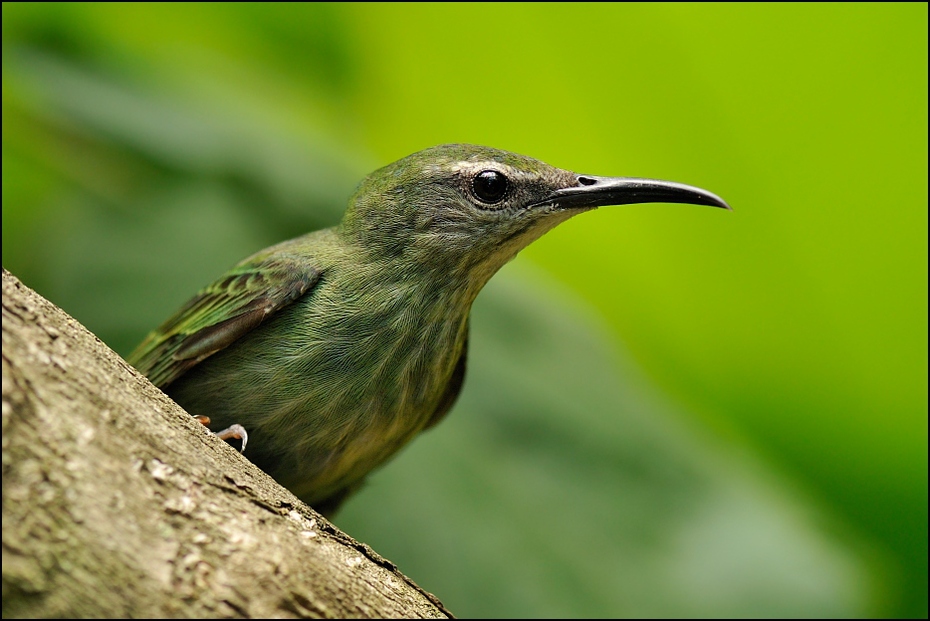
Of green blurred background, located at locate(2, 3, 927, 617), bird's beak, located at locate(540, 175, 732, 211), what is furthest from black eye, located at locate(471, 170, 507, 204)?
green blurred background, located at locate(2, 3, 927, 617)

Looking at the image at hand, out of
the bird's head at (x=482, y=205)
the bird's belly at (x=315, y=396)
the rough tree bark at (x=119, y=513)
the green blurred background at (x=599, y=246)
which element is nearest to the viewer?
the rough tree bark at (x=119, y=513)

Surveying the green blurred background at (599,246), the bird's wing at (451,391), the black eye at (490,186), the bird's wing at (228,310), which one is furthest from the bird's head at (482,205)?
the green blurred background at (599,246)

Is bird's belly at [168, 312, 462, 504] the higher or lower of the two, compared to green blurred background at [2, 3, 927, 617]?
lower

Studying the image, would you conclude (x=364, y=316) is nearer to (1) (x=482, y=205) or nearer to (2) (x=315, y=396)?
(2) (x=315, y=396)

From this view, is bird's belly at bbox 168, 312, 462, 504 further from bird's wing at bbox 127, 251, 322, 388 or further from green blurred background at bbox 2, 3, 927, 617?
green blurred background at bbox 2, 3, 927, 617

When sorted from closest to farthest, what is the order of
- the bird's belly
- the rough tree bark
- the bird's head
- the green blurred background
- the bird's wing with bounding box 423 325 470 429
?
1. the rough tree bark
2. the bird's belly
3. the bird's head
4. the bird's wing with bounding box 423 325 470 429
5. the green blurred background

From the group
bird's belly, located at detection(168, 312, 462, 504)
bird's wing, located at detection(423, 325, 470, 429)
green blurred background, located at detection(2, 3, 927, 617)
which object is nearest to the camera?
bird's belly, located at detection(168, 312, 462, 504)

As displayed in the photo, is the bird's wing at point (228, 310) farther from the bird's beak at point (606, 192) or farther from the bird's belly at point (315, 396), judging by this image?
the bird's beak at point (606, 192)

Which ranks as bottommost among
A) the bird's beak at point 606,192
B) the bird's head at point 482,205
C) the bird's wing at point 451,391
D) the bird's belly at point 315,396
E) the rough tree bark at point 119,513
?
the rough tree bark at point 119,513
